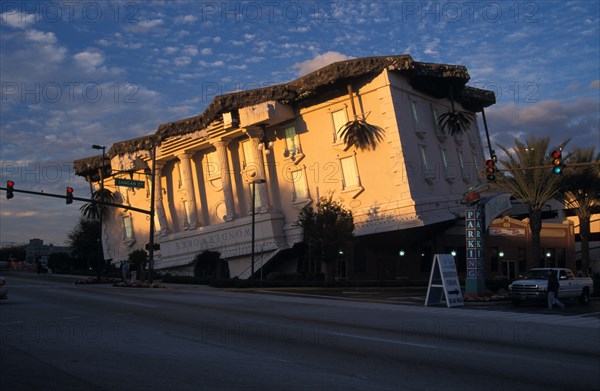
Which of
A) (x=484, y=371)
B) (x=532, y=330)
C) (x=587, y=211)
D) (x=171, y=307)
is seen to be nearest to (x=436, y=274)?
(x=532, y=330)

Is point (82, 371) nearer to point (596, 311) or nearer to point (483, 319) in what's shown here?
point (483, 319)

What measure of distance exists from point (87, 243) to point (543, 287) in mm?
75071

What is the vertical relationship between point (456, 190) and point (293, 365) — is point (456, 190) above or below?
above

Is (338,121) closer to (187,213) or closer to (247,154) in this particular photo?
(247,154)

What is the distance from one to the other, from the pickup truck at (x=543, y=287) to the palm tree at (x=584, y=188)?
13665 mm

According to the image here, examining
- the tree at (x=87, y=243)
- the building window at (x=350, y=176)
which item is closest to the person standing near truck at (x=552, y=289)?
the building window at (x=350, y=176)

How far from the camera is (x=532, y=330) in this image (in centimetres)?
1659

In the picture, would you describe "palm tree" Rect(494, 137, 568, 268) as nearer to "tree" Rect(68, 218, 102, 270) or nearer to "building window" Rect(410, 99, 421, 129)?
"building window" Rect(410, 99, 421, 129)

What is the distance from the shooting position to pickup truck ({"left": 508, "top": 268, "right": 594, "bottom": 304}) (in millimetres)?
25547

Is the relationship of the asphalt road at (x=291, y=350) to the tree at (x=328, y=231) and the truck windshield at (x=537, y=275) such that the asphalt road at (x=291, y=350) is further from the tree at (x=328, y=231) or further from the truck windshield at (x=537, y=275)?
the tree at (x=328, y=231)

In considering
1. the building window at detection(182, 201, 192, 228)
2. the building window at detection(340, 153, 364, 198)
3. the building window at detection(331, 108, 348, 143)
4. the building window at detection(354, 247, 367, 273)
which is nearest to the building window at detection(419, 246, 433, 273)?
the building window at detection(354, 247, 367, 273)

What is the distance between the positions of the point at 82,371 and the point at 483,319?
43.8 feet

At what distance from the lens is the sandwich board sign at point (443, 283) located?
25.0 m

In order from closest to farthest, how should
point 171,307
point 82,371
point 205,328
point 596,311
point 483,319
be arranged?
point 82,371 → point 205,328 → point 483,319 → point 171,307 → point 596,311
